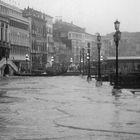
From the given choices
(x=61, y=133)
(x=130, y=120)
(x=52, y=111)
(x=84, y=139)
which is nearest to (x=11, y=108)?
(x=52, y=111)

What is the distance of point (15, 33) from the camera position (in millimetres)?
117375

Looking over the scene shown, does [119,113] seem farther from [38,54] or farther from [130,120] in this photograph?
[38,54]

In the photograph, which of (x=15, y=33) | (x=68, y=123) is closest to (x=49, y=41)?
(x=15, y=33)

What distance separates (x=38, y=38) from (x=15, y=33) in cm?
2643

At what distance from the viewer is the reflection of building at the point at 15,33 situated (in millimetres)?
103750

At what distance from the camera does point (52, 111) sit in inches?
728

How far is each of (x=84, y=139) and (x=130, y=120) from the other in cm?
423

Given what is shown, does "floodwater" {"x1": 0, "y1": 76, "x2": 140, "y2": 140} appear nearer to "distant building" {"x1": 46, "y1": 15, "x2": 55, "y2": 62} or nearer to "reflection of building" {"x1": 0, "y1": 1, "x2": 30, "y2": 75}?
"reflection of building" {"x1": 0, "y1": 1, "x2": 30, "y2": 75}

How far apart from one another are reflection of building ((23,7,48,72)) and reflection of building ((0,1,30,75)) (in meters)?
6.56

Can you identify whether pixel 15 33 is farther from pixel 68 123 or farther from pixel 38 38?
pixel 68 123

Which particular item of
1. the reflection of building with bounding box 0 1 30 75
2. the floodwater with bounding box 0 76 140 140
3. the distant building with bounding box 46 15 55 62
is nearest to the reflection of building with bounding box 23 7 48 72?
the distant building with bounding box 46 15 55 62

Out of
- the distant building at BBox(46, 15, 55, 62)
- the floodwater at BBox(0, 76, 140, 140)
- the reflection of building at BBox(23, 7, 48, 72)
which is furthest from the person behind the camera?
the distant building at BBox(46, 15, 55, 62)

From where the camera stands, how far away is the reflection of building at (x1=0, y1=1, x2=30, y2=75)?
104 meters

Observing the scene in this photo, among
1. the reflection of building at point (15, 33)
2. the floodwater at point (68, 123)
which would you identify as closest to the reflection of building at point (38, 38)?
the reflection of building at point (15, 33)
